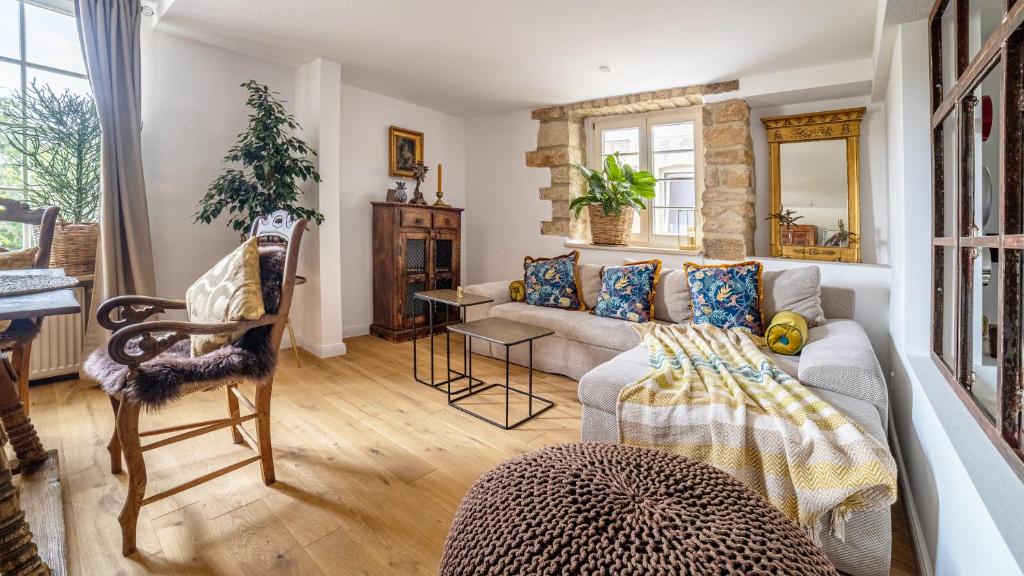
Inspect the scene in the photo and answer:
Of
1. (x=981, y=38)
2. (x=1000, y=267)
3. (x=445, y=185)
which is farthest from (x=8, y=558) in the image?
(x=445, y=185)

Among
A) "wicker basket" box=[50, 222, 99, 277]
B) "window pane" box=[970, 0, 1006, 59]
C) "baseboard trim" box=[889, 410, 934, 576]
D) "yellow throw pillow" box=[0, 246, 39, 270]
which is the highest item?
"window pane" box=[970, 0, 1006, 59]

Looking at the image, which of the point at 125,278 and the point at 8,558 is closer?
the point at 8,558

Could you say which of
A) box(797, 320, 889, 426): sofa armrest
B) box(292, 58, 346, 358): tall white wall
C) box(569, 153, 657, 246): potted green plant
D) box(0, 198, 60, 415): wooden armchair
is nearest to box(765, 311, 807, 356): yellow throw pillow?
box(797, 320, 889, 426): sofa armrest

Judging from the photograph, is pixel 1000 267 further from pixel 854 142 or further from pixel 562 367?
pixel 854 142

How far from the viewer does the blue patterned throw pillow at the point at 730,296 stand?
2.82 m

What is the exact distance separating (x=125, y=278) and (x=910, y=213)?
4.23m

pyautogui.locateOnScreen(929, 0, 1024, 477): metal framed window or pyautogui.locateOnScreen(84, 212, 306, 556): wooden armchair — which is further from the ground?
pyautogui.locateOnScreen(929, 0, 1024, 477): metal framed window

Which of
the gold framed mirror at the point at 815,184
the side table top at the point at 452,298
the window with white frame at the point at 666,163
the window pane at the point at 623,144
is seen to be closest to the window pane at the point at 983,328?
the gold framed mirror at the point at 815,184

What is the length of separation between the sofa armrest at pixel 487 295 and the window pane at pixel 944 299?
2.71 m

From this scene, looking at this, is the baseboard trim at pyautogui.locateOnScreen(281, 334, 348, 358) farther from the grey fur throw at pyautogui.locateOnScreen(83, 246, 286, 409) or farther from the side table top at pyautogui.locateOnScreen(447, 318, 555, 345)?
the grey fur throw at pyautogui.locateOnScreen(83, 246, 286, 409)

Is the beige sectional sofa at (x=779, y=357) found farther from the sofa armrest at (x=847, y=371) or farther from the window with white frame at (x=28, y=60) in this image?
the window with white frame at (x=28, y=60)

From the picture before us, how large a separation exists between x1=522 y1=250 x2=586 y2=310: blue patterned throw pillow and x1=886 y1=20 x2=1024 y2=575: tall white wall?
199 cm

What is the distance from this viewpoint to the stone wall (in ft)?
11.6

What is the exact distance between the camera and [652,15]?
259cm
